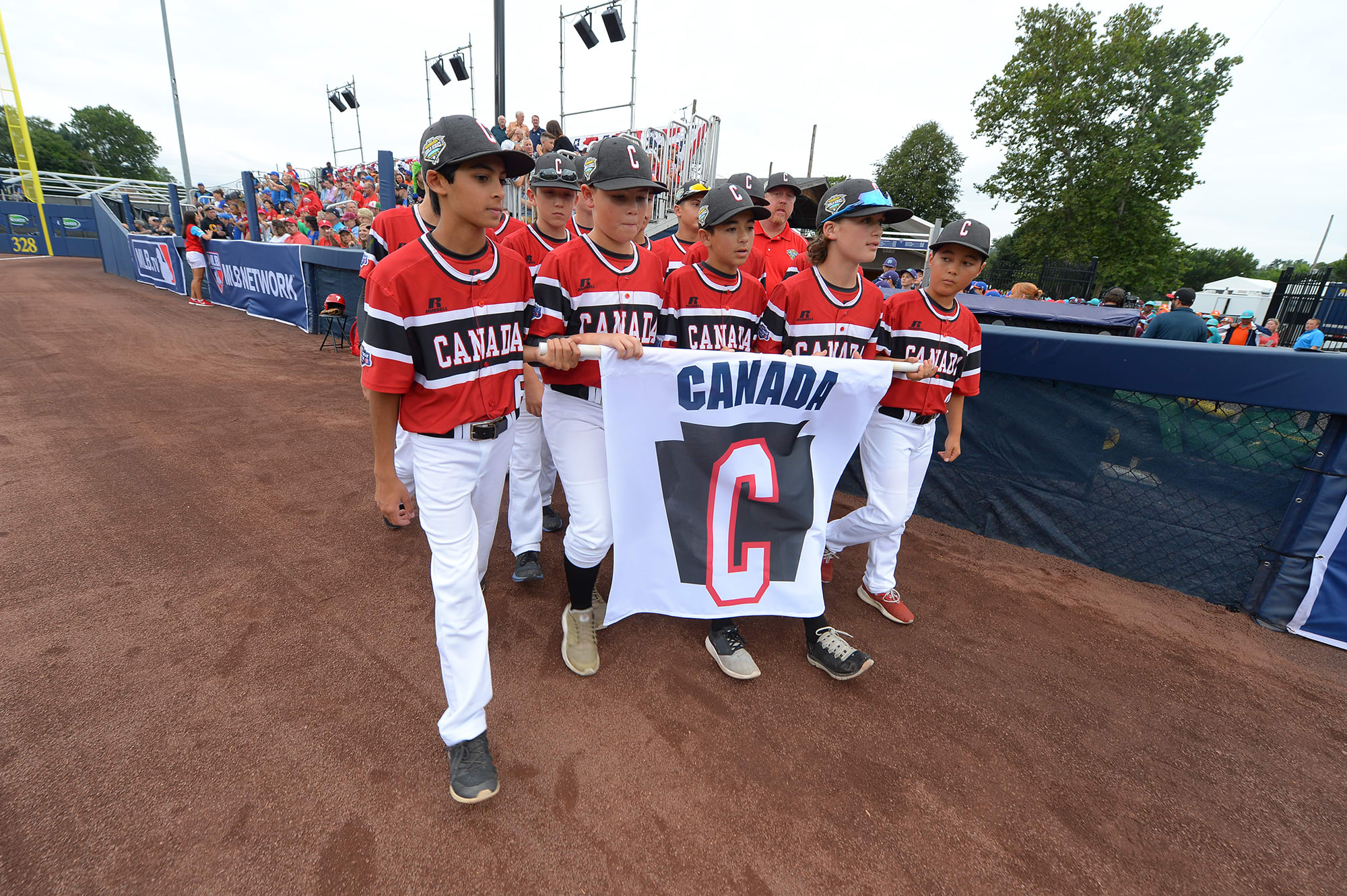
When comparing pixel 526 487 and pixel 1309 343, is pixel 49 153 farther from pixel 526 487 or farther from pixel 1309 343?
pixel 1309 343

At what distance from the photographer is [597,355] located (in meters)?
2.23

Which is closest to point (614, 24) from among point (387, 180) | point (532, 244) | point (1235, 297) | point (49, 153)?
point (387, 180)

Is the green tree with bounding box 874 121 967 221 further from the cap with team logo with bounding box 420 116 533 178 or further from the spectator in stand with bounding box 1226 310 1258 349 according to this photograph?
the cap with team logo with bounding box 420 116 533 178

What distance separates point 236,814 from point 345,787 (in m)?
0.31

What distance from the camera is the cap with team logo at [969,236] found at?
2859 millimetres

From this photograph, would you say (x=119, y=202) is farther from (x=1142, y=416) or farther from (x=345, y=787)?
(x=1142, y=416)

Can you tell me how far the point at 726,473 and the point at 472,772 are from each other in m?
1.47

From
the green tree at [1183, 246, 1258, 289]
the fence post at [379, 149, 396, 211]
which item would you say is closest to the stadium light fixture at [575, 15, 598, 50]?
the fence post at [379, 149, 396, 211]

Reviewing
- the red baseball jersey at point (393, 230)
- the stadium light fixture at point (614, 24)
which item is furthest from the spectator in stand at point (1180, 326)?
the stadium light fixture at point (614, 24)

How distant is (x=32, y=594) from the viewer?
9.54 feet

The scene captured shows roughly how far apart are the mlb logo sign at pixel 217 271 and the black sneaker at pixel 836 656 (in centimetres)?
1640

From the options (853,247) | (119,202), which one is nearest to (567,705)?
(853,247)

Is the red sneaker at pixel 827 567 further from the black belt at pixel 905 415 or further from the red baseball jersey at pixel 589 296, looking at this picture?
the red baseball jersey at pixel 589 296

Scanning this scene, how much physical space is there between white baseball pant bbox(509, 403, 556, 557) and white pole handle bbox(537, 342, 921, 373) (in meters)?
1.23
